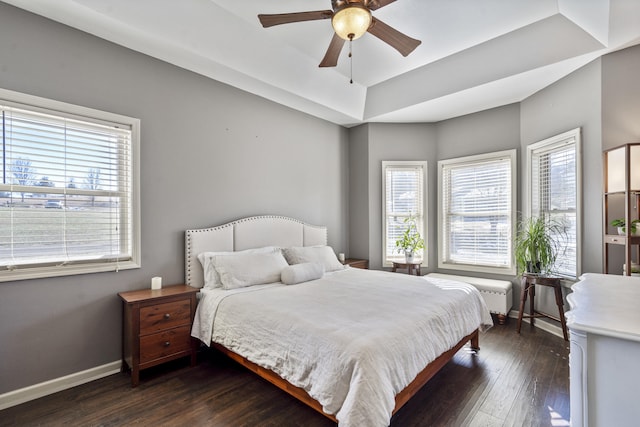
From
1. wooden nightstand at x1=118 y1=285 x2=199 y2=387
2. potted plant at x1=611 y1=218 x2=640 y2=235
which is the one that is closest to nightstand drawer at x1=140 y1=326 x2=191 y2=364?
wooden nightstand at x1=118 y1=285 x2=199 y2=387

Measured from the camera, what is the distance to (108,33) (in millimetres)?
2596

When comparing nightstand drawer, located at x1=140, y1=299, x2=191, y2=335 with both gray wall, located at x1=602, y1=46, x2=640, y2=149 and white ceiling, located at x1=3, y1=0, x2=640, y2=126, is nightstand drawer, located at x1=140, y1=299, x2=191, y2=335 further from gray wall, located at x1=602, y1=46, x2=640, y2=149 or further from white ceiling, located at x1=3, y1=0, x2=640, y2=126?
gray wall, located at x1=602, y1=46, x2=640, y2=149

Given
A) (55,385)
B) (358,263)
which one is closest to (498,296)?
(358,263)

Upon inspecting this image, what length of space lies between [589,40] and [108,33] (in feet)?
14.2

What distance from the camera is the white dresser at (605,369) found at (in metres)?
1.00

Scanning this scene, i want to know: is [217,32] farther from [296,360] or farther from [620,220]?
[620,220]

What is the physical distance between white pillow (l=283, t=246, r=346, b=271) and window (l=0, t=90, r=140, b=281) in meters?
1.62

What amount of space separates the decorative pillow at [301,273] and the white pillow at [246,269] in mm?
127

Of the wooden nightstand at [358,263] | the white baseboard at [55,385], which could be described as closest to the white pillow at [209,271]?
the white baseboard at [55,385]

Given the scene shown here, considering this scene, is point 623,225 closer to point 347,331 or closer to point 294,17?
point 347,331

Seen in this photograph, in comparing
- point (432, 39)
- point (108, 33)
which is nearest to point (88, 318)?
point (108, 33)

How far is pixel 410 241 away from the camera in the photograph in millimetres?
4777

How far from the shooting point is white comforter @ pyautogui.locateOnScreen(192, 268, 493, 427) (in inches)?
65.2

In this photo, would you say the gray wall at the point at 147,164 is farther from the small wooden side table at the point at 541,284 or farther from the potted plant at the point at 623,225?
the potted plant at the point at 623,225
